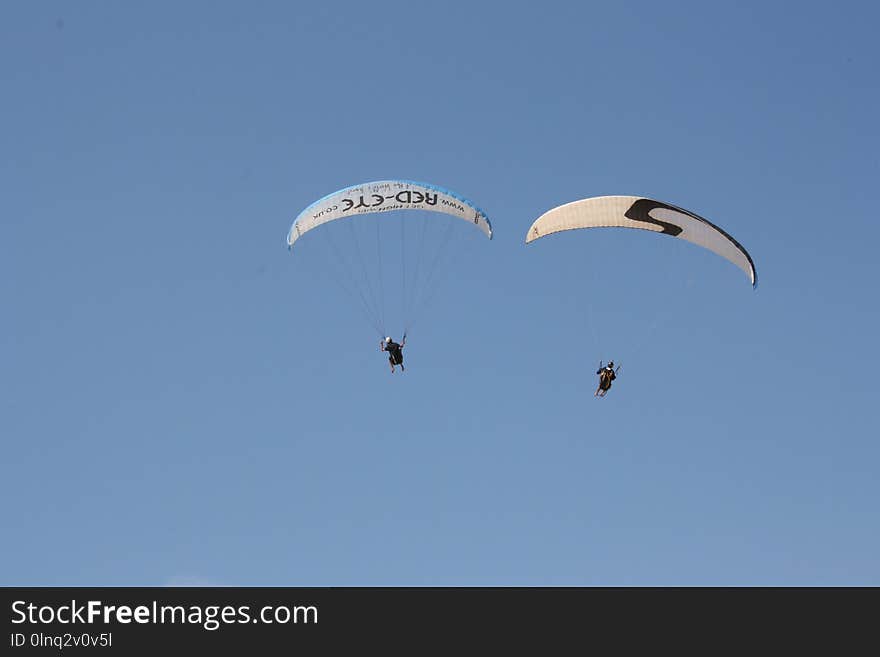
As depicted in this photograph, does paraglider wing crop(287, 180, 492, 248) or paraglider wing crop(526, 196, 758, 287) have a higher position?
paraglider wing crop(287, 180, 492, 248)

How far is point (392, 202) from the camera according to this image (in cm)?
6450

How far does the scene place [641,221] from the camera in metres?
64.1

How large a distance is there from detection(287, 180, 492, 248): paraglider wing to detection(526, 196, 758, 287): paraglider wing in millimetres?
2496

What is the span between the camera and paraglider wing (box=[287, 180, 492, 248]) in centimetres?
6438

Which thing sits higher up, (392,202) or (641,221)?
(392,202)

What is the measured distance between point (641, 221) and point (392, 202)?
8.79m

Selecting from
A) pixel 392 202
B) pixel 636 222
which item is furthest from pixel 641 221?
pixel 392 202

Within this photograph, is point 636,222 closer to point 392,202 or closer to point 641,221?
point 641,221

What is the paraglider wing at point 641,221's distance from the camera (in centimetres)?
6338
